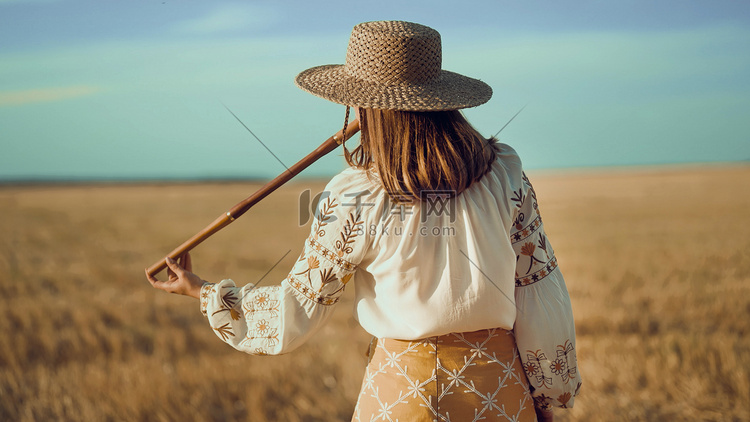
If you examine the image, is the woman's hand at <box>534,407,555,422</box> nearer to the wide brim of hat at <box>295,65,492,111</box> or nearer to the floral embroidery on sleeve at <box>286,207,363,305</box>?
the floral embroidery on sleeve at <box>286,207,363,305</box>

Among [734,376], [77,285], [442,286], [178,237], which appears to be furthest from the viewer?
[178,237]

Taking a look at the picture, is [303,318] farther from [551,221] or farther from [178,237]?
[551,221]

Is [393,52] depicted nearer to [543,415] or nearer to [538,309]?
[538,309]

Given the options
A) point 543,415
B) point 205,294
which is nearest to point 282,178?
point 205,294

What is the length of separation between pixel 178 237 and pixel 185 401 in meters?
14.3

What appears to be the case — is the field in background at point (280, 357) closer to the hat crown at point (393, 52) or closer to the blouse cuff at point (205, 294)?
the blouse cuff at point (205, 294)

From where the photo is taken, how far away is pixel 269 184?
2.14 m

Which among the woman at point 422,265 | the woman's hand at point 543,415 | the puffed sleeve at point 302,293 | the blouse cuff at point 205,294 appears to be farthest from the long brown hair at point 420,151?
the woman's hand at point 543,415

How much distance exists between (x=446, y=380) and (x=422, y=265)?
0.36 meters

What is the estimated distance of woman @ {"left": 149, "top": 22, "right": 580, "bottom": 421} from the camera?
170cm

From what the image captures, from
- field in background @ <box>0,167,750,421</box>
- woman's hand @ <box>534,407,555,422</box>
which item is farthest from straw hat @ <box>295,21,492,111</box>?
field in background @ <box>0,167,750,421</box>

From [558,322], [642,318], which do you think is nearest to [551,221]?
[642,318]

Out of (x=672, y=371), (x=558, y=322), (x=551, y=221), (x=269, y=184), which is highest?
(x=269, y=184)

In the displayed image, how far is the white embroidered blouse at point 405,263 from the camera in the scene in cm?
169
